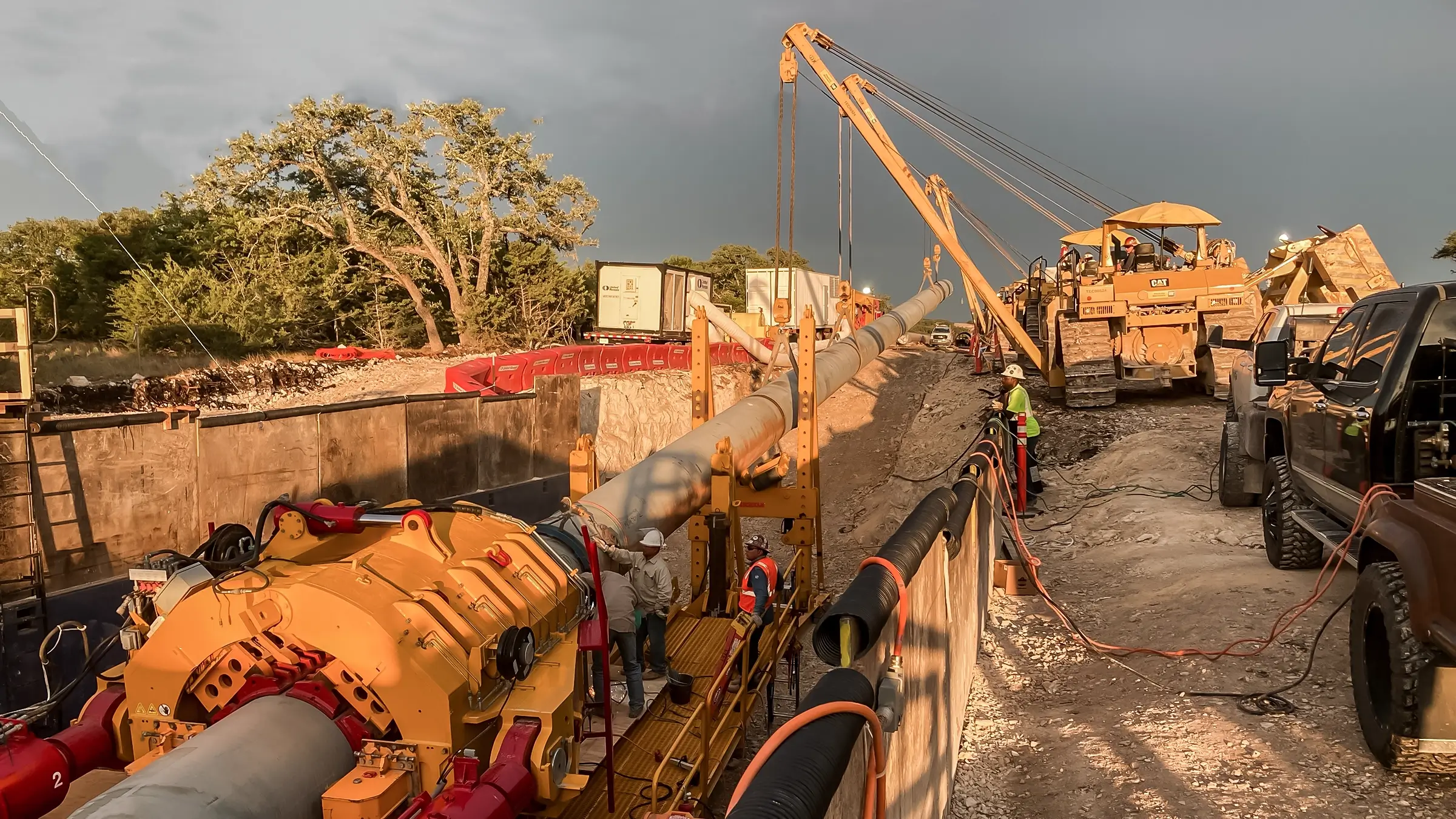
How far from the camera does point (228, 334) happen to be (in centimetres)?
2862

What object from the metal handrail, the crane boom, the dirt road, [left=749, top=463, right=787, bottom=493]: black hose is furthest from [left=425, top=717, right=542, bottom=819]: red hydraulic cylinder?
the crane boom

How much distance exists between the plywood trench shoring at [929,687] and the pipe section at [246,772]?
7.45ft

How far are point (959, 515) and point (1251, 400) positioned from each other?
6572 mm

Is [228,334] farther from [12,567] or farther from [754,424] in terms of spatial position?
[754,424]

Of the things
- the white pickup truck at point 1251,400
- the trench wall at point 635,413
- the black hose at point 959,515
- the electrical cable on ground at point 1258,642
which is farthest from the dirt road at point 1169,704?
the trench wall at point 635,413

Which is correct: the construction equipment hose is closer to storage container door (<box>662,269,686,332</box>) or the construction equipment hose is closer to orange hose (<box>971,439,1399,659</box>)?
orange hose (<box>971,439,1399,659</box>)

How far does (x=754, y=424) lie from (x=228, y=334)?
2525 centimetres

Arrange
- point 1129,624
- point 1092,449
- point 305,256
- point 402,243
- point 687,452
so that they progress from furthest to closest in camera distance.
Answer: point 402,243
point 305,256
point 1092,449
point 687,452
point 1129,624

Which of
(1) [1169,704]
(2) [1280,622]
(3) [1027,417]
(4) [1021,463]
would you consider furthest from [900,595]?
(3) [1027,417]

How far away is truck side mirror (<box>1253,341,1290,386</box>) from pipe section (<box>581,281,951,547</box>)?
4.77m

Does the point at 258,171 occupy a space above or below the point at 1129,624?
above

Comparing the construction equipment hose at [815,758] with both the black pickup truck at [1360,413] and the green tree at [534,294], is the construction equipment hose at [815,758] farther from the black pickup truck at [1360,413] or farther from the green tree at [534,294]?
the green tree at [534,294]

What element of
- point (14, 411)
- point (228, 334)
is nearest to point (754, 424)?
point (14, 411)

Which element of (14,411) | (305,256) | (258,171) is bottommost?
(14,411)
